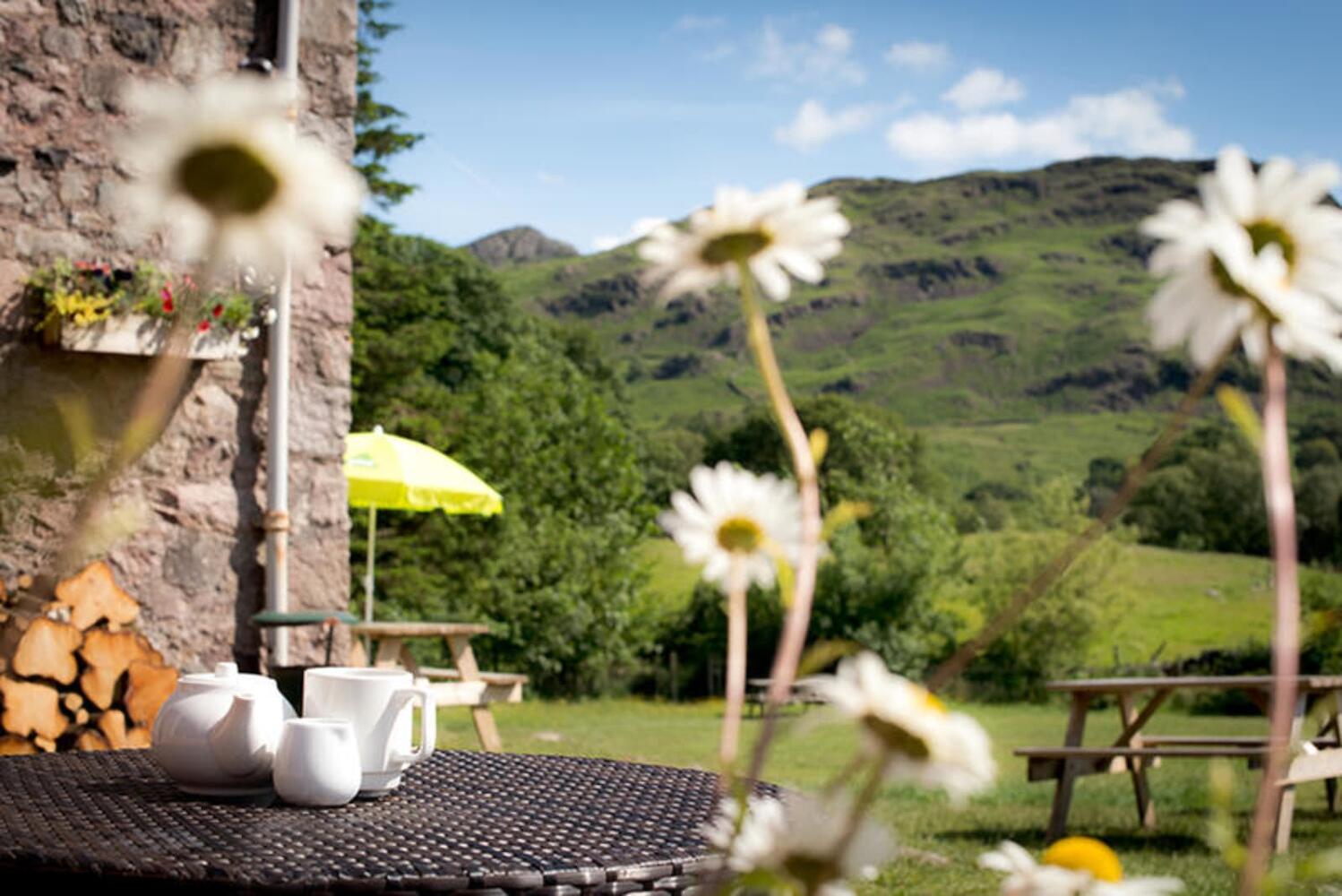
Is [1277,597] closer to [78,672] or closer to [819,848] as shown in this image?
[819,848]

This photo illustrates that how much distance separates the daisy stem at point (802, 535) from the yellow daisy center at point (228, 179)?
17 centimetres

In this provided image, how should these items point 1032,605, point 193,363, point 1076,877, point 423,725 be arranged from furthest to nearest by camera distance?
point 1032,605 → point 193,363 → point 423,725 → point 1076,877

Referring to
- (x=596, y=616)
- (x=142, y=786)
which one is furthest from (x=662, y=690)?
(x=142, y=786)

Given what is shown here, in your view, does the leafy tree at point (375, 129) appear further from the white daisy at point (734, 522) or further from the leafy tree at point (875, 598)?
the white daisy at point (734, 522)

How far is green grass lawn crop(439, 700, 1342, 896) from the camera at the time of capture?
14.1ft

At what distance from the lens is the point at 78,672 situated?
401 centimetres

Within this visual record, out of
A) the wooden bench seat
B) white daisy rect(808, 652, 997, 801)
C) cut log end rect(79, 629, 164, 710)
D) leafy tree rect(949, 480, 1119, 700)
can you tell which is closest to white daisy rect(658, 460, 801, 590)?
white daisy rect(808, 652, 997, 801)

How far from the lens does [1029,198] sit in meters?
110

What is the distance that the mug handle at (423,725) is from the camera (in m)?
1.61

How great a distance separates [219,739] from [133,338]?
9.58ft

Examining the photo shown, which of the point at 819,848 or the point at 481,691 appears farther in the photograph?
the point at 481,691

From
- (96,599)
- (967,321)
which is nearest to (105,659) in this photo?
(96,599)

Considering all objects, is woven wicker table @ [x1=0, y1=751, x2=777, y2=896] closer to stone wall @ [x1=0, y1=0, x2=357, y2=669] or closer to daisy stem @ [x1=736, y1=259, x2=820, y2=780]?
daisy stem @ [x1=736, y1=259, x2=820, y2=780]

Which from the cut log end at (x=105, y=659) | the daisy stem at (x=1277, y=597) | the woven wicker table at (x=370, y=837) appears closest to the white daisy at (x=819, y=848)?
the daisy stem at (x=1277, y=597)
